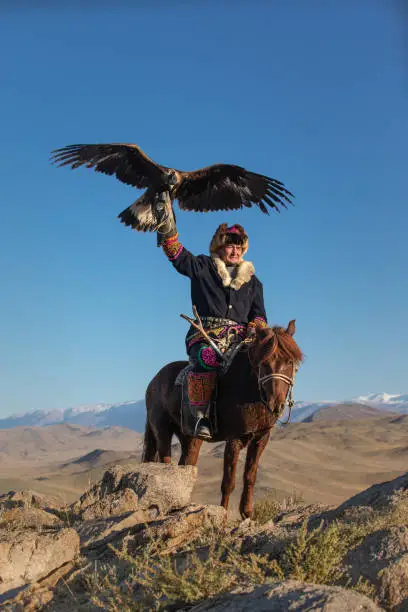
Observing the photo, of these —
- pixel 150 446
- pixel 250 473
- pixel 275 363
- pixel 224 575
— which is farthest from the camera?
pixel 150 446

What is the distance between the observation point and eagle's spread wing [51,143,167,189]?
6191 millimetres

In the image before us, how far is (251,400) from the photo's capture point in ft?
17.9

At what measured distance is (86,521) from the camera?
463cm

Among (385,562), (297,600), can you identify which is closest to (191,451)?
(385,562)

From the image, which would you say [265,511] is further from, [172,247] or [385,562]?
[385,562]

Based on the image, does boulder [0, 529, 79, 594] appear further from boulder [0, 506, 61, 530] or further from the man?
the man

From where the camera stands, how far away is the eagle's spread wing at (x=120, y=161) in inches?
244

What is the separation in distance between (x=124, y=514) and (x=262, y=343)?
1934 mm

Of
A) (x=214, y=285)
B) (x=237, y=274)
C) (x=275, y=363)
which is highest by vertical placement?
(x=237, y=274)

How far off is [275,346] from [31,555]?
2658 mm

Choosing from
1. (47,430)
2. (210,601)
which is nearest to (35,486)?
(210,601)

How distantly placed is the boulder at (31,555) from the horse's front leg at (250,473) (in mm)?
2132

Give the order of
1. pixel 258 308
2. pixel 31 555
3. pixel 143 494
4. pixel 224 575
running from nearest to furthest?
pixel 224 575 < pixel 31 555 < pixel 143 494 < pixel 258 308

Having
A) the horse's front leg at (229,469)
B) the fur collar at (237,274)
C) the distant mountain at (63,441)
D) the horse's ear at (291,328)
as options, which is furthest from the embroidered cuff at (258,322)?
the distant mountain at (63,441)
